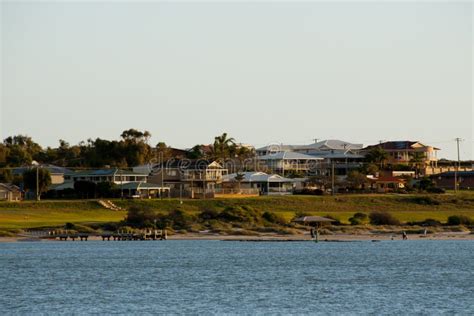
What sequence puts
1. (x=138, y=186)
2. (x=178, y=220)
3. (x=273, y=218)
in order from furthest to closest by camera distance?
(x=138, y=186) → (x=273, y=218) → (x=178, y=220)

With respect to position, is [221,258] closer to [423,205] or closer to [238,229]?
[238,229]

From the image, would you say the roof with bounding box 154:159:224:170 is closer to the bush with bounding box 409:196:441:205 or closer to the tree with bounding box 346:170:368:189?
the tree with bounding box 346:170:368:189

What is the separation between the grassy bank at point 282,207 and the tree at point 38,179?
10934 mm

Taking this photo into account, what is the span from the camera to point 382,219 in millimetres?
129000

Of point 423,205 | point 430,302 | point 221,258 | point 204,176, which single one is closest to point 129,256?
point 221,258

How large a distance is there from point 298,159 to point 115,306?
136 m

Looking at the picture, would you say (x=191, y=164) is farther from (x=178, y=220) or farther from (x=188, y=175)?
(x=178, y=220)

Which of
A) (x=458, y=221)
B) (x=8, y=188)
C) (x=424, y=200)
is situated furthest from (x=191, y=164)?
(x=458, y=221)

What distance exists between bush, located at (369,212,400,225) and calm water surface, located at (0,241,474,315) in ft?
19.7

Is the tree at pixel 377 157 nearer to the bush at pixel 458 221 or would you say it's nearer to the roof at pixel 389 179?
the roof at pixel 389 179

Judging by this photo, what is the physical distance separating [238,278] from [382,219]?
164 feet

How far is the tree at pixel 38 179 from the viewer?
153000 millimetres

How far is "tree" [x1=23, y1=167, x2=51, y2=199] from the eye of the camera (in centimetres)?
15300

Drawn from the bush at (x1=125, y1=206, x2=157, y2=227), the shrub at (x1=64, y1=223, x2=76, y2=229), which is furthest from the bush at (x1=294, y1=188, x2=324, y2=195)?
the shrub at (x1=64, y1=223, x2=76, y2=229)
